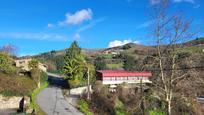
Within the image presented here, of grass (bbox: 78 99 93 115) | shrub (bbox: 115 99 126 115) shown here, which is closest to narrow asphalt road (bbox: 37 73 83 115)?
grass (bbox: 78 99 93 115)

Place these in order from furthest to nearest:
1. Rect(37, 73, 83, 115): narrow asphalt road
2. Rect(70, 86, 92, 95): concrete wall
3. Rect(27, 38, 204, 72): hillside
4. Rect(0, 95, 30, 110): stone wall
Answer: Rect(70, 86, 92, 95): concrete wall
Rect(0, 95, 30, 110): stone wall
Rect(37, 73, 83, 115): narrow asphalt road
Rect(27, 38, 204, 72): hillside

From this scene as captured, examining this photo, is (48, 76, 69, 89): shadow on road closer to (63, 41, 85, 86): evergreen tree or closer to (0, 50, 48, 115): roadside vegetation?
(0, 50, 48, 115): roadside vegetation

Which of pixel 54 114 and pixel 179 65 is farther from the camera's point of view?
pixel 54 114

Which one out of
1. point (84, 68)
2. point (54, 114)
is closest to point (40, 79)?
point (84, 68)

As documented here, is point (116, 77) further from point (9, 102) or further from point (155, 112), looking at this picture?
point (9, 102)

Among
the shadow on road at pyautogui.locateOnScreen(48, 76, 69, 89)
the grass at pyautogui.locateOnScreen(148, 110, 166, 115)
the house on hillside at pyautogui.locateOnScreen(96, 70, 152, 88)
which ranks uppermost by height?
the house on hillside at pyautogui.locateOnScreen(96, 70, 152, 88)

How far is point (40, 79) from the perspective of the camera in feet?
157

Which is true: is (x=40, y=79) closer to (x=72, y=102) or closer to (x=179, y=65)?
(x=72, y=102)

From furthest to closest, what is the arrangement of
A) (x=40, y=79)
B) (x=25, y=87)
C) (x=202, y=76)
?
(x=40, y=79), (x=25, y=87), (x=202, y=76)

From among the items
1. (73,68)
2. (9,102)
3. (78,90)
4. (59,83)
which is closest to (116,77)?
(73,68)

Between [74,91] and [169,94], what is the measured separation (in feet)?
80.6

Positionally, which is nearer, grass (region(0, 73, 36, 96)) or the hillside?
the hillside

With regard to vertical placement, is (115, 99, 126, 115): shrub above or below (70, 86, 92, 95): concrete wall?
below

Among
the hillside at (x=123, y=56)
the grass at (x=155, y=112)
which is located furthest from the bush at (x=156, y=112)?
the hillside at (x=123, y=56)
